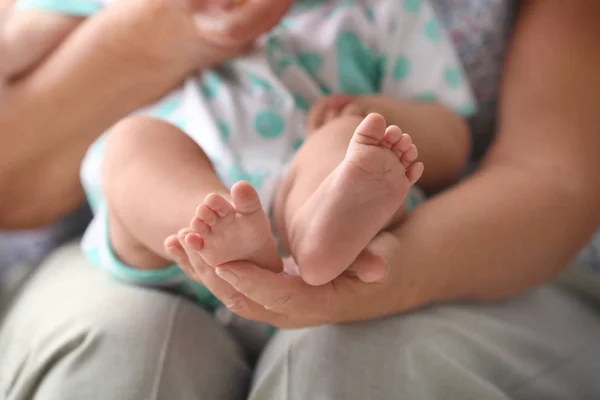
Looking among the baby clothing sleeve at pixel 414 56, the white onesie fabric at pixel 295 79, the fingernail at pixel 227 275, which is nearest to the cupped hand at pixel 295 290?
the fingernail at pixel 227 275

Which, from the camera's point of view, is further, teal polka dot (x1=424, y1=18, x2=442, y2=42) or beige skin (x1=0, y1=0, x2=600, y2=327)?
teal polka dot (x1=424, y1=18, x2=442, y2=42)

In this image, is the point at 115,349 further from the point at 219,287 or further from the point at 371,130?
the point at 371,130

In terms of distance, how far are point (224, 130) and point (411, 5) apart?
272 mm

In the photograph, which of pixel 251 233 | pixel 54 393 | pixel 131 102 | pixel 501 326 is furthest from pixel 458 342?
pixel 131 102

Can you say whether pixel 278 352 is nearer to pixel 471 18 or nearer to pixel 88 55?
pixel 88 55

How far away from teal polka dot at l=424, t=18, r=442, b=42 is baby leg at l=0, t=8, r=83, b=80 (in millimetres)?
403

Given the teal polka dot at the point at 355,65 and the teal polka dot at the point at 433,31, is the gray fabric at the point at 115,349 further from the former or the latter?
the teal polka dot at the point at 433,31

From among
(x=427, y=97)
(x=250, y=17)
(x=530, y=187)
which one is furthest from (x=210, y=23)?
(x=530, y=187)

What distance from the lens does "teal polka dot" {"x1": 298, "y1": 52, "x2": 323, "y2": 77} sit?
65cm

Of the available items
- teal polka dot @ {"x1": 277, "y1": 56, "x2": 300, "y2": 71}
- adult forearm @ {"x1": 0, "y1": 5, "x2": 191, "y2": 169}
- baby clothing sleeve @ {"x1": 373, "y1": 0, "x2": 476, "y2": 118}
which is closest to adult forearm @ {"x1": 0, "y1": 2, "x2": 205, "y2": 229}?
Result: adult forearm @ {"x1": 0, "y1": 5, "x2": 191, "y2": 169}

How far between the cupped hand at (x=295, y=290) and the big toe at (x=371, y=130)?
0.29 feet

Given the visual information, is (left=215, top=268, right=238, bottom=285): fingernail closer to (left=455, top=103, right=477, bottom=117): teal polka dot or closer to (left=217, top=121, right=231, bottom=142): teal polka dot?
(left=217, top=121, right=231, bottom=142): teal polka dot

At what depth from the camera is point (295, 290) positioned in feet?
1.35

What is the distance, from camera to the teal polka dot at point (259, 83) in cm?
62
